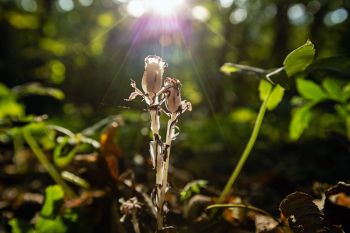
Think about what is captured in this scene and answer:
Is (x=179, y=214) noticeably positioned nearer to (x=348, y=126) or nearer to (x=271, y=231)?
(x=271, y=231)

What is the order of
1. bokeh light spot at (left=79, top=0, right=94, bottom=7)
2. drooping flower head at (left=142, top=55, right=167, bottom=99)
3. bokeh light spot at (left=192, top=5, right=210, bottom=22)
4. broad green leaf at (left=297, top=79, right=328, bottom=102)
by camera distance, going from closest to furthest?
1. drooping flower head at (left=142, top=55, right=167, bottom=99)
2. broad green leaf at (left=297, top=79, right=328, bottom=102)
3. bokeh light spot at (left=192, top=5, right=210, bottom=22)
4. bokeh light spot at (left=79, top=0, right=94, bottom=7)

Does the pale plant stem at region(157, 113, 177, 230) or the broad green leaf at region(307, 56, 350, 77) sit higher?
the broad green leaf at region(307, 56, 350, 77)

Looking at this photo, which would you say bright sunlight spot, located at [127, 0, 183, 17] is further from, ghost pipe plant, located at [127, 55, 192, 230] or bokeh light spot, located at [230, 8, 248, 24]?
ghost pipe plant, located at [127, 55, 192, 230]

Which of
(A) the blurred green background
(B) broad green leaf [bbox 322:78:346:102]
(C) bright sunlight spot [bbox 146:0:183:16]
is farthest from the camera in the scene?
(C) bright sunlight spot [bbox 146:0:183:16]

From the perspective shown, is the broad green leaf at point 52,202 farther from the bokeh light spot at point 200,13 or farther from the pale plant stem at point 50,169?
the bokeh light spot at point 200,13

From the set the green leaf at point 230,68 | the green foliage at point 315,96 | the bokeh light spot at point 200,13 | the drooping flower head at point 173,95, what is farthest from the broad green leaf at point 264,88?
the bokeh light spot at point 200,13

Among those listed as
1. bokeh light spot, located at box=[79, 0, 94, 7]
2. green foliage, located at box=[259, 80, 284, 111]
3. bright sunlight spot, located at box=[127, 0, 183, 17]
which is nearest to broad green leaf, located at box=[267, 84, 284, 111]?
green foliage, located at box=[259, 80, 284, 111]

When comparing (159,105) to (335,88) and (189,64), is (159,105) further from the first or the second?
(189,64)

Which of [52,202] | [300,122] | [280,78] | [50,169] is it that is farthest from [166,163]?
[300,122]
